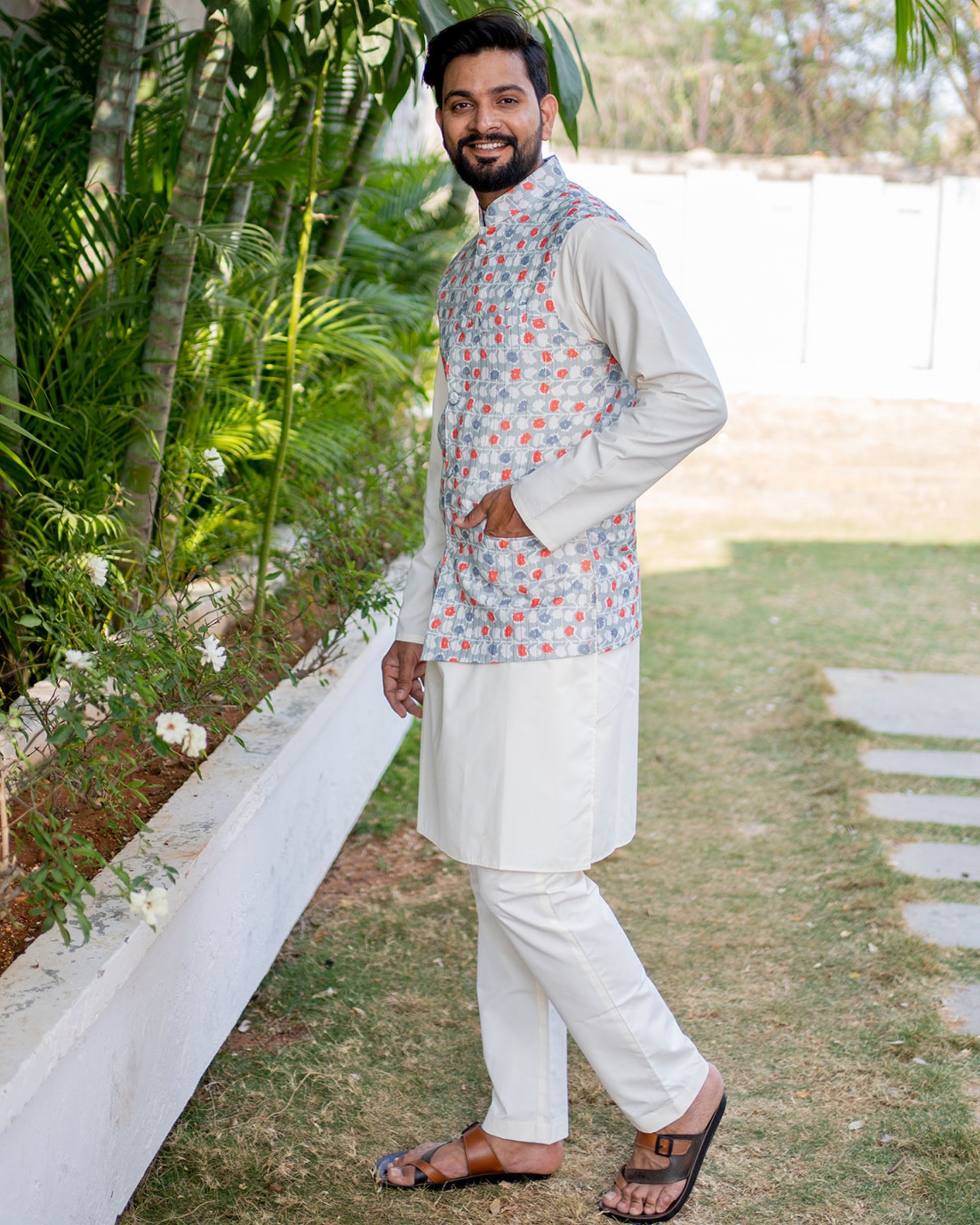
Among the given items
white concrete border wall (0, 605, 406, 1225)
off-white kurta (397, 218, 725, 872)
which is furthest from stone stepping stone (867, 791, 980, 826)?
off-white kurta (397, 218, 725, 872)

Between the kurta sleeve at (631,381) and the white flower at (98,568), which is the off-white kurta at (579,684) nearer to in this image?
the kurta sleeve at (631,381)

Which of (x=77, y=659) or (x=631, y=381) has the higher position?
(x=631, y=381)

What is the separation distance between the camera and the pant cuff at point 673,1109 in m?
1.98

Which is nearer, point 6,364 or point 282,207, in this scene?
point 6,364

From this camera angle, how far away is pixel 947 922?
9.51 feet

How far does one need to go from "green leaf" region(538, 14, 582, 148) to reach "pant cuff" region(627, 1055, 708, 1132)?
1.58 m

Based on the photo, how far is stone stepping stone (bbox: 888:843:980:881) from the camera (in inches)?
123

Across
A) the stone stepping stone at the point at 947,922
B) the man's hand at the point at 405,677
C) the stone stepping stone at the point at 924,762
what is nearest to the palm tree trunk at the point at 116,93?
the man's hand at the point at 405,677

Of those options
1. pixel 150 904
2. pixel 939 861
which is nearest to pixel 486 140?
pixel 150 904

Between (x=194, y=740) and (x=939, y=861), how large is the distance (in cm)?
211

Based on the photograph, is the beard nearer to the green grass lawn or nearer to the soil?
the soil

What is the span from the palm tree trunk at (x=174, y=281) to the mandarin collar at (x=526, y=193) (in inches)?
41.8

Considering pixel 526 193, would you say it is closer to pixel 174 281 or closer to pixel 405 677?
pixel 405 677

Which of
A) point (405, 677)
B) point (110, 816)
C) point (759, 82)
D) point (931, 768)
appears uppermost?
point (759, 82)
